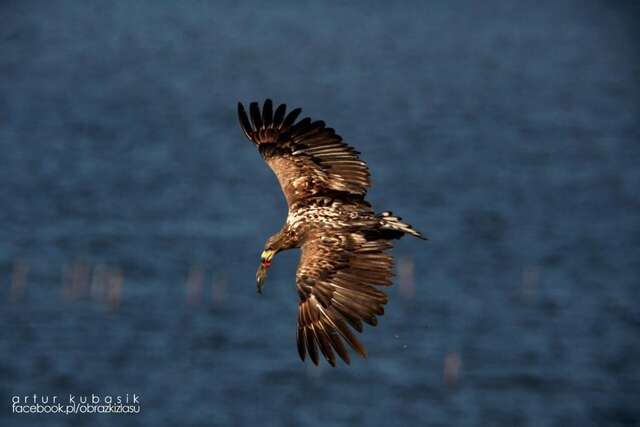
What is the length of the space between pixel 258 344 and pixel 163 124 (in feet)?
109

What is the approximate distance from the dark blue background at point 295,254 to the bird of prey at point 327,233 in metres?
20.0

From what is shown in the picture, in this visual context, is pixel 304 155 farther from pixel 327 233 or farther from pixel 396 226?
pixel 396 226

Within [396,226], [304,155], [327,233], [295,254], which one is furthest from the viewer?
[295,254]

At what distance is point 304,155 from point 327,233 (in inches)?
75.3

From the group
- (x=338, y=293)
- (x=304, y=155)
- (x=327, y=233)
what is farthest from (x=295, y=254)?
(x=338, y=293)

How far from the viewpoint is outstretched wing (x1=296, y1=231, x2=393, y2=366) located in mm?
12453

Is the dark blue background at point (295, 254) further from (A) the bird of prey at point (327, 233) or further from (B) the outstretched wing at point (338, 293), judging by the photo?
(B) the outstretched wing at point (338, 293)

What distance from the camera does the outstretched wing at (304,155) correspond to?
14.8 m

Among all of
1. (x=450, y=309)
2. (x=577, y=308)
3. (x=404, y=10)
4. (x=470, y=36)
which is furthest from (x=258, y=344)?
(x=404, y=10)

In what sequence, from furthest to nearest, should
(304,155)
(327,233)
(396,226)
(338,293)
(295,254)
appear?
(295,254) < (304,155) < (327,233) < (396,226) < (338,293)

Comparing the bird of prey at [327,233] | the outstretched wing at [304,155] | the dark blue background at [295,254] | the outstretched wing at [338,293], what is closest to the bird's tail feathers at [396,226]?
the bird of prey at [327,233]

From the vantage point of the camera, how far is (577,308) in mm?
41344

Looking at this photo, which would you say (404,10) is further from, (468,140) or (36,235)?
(36,235)

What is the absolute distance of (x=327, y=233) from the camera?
13.5 m
